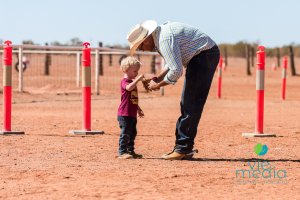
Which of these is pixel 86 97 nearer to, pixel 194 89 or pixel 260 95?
→ pixel 260 95

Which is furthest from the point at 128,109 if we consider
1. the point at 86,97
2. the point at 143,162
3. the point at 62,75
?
the point at 62,75

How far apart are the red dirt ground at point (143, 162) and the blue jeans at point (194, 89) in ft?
1.09

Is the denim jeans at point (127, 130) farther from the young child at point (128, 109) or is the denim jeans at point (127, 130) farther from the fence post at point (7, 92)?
the fence post at point (7, 92)

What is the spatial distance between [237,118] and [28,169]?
8845mm

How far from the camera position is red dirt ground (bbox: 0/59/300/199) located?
7.21m

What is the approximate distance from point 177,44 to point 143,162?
1302 millimetres

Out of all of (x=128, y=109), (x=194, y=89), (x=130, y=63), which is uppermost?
(x=130, y=63)

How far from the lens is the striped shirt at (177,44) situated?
29.8ft

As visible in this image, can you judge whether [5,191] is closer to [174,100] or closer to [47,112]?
[47,112]

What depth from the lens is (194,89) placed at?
31.2 feet

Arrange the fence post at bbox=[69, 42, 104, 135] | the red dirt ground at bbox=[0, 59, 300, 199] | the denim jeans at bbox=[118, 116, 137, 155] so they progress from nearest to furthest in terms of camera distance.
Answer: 1. the red dirt ground at bbox=[0, 59, 300, 199]
2. the denim jeans at bbox=[118, 116, 137, 155]
3. the fence post at bbox=[69, 42, 104, 135]

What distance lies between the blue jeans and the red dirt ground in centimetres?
33

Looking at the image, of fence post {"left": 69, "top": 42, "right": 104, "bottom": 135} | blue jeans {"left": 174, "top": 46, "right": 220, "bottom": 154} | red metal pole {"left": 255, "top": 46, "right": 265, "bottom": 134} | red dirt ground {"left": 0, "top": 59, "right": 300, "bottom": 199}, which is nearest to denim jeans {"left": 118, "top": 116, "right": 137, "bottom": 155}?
red dirt ground {"left": 0, "top": 59, "right": 300, "bottom": 199}

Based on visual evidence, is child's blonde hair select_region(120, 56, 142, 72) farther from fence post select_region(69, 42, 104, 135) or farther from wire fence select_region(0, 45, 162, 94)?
wire fence select_region(0, 45, 162, 94)
